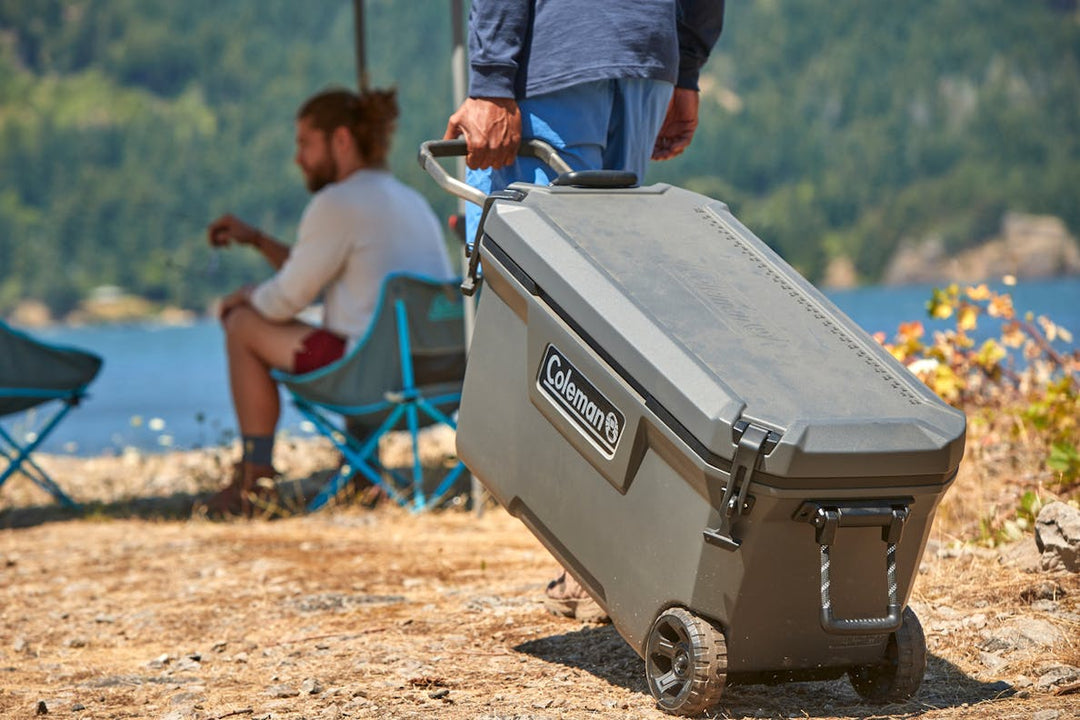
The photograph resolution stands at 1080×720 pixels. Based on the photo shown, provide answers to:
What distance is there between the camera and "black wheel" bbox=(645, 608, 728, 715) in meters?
2.18

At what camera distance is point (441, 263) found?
17.2 ft

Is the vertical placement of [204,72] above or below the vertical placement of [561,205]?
below

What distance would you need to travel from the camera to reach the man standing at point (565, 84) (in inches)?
111

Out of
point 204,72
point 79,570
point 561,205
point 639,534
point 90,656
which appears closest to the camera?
point 639,534

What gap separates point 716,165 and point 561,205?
4710 centimetres

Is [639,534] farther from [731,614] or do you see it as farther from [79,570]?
[79,570]

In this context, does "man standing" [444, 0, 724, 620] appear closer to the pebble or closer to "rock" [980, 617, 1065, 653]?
"rock" [980, 617, 1065, 653]

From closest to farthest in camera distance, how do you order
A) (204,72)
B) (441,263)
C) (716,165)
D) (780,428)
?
(780,428) < (441,263) < (716,165) < (204,72)

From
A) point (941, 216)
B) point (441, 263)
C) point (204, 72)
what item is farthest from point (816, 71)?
point (441, 263)

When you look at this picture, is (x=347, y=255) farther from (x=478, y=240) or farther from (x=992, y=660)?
(x=992, y=660)

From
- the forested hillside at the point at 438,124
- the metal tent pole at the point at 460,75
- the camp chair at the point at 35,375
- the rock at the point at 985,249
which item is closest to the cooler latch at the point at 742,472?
the metal tent pole at the point at 460,75

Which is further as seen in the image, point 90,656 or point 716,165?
point 716,165

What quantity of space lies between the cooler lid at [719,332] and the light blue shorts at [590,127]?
1.07ft

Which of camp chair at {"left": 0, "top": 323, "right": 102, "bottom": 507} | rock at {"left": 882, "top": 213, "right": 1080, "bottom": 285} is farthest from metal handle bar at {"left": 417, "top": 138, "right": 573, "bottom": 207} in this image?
rock at {"left": 882, "top": 213, "right": 1080, "bottom": 285}
